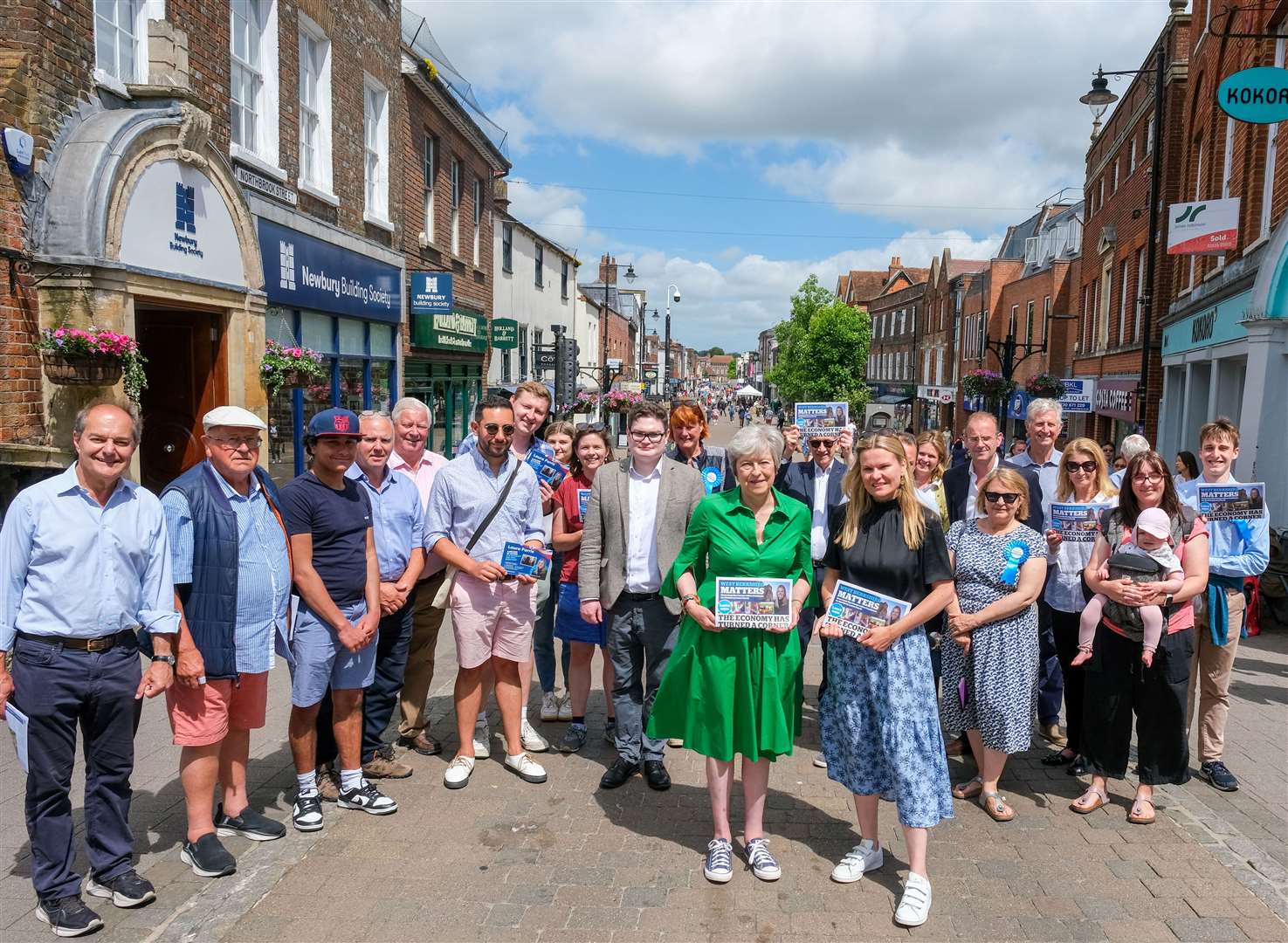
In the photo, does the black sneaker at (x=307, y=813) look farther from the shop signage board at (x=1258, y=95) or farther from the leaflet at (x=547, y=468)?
the shop signage board at (x=1258, y=95)

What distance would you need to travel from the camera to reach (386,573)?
15.6ft

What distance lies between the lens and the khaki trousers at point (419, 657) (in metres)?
5.27

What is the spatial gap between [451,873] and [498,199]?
21.9 meters

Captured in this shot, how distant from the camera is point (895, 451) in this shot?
12.5ft

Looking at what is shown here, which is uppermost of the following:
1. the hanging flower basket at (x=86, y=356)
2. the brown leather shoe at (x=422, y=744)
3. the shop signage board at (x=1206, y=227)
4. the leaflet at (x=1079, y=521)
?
the shop signage board at (x=1206, y=227)

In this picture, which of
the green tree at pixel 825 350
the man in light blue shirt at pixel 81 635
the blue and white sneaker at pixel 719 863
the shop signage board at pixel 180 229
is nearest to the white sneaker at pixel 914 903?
the blue and white sneaker at pixel 719 863

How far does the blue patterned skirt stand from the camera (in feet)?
12.1

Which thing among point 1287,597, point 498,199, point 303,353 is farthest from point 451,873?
point 498,199

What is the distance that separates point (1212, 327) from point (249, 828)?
47.6 feet

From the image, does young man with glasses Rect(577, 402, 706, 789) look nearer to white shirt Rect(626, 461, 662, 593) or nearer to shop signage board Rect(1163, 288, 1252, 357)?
white shirt Rect(626, 461, 662, 593)

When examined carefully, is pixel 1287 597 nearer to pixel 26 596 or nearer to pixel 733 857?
pixel 733 857

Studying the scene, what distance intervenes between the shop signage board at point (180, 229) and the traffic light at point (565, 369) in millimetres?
10484

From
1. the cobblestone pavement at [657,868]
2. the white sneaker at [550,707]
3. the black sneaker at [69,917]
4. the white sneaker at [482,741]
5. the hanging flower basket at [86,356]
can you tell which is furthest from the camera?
the hanging flower basket at [86,356]

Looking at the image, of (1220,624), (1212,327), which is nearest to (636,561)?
(1220,624)
